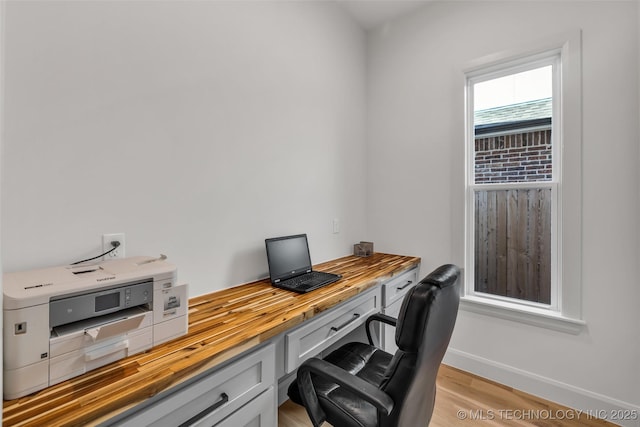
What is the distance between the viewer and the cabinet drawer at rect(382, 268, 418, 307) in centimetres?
197

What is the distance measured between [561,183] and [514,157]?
1.14ft

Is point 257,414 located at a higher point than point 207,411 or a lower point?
lower

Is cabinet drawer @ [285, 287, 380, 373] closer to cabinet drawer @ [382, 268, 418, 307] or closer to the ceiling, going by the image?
cabinet drawer @ [382, 268, 418, 307]

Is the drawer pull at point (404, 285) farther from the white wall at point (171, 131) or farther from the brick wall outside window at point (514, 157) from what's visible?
the brick wall outside window at point (514, 157)

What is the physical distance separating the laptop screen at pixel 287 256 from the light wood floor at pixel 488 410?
2.88 feet

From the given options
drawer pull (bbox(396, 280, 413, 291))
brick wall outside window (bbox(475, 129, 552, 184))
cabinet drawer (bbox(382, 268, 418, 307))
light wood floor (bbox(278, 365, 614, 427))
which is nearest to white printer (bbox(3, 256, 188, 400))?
light wood floor (bbox(278, 365, 614, 427))

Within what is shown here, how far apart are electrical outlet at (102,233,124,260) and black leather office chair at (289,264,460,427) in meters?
0.89

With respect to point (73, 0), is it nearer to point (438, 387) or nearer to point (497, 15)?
point (497, 15)

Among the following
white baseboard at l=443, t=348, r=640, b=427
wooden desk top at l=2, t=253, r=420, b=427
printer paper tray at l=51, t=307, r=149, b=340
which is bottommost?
white baseboard at l=443, t=348, r=640, b=427

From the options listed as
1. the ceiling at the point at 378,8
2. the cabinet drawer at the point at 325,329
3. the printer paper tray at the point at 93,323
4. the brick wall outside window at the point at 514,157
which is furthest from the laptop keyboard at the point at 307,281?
the ceiling at the point at 378,8

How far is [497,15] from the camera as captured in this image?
2057 millimetres

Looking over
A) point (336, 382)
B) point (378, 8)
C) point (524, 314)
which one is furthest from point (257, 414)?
point (378, 8)

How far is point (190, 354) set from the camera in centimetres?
89

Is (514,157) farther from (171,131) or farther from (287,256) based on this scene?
(171,131)
